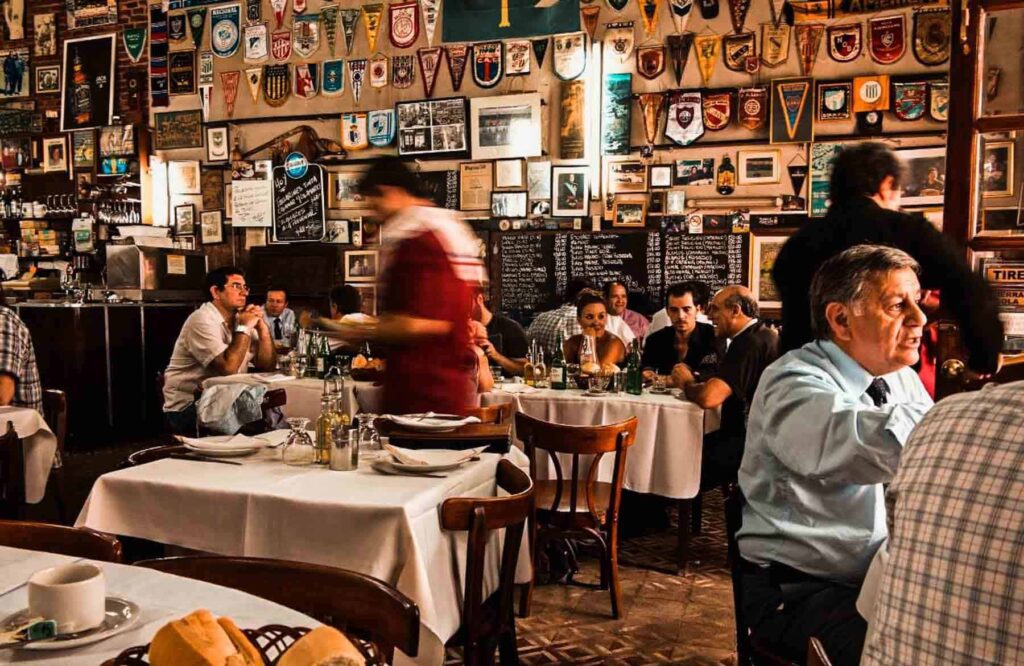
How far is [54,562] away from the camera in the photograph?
1.55m

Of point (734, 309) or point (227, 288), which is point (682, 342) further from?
point (227, 288)

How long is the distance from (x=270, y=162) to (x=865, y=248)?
8.12m

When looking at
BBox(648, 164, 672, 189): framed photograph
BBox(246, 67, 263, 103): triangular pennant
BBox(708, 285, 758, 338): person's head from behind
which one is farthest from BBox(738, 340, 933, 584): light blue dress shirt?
BBox(246, 67, 263, 103): triangular pennant

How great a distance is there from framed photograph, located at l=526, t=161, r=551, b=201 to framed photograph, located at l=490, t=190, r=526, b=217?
3.8 inches

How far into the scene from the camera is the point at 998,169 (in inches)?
120

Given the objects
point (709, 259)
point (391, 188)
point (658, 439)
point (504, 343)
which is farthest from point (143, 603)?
point (709, 259)

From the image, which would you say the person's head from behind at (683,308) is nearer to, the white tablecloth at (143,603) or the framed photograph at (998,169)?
the framed photograph at (998,169)

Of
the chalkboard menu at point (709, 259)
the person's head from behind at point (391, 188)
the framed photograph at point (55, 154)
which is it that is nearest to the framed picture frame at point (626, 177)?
the chalkboard menu at point (709, 259)

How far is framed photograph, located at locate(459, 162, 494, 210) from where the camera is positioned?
8211 mm

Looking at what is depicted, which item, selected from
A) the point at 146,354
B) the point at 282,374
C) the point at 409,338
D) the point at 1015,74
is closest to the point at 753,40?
the point at 1015,74

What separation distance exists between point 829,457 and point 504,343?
4.58m

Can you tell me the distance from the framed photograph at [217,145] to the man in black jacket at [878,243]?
25.3 feet

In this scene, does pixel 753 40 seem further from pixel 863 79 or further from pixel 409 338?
pixel 409 338

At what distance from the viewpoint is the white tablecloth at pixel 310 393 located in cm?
523
